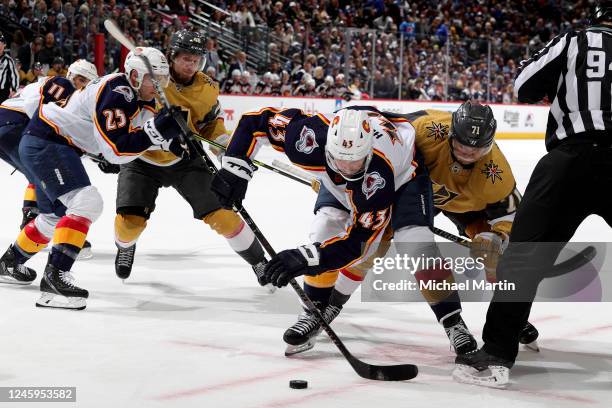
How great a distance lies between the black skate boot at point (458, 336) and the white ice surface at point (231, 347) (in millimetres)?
93

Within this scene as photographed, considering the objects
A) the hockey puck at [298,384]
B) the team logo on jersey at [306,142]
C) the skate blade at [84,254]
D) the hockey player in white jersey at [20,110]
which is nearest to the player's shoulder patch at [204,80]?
the hockey player in white jersey at [20,110]

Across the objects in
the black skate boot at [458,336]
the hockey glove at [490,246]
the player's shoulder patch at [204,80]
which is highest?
the player's shoulder patch at [204,80]

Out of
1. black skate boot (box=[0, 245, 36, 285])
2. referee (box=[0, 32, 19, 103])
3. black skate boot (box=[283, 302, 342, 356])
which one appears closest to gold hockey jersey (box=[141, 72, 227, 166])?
black skate boot (box=[0, 245, 36, 285])

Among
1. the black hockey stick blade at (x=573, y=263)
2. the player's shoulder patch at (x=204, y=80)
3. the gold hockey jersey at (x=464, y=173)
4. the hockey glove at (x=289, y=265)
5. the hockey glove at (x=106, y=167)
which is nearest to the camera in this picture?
the hockey glove at (x=289, y=265)

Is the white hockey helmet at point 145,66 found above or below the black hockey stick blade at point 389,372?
above

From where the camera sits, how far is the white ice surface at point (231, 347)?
271cm

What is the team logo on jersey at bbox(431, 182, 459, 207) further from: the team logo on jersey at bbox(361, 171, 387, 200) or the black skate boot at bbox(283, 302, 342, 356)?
the black skate boot at bbox(283, 302, 342, 356)

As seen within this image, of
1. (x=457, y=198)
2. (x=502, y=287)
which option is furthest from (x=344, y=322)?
(x=502, y=287)

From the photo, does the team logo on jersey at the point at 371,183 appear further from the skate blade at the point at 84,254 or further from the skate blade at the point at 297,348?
the skate blade at the point at 84,254

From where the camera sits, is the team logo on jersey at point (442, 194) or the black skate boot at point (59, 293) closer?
the team logo on jersey at point (442, 194)

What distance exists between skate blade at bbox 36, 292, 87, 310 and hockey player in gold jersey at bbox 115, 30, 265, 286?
0.59 m

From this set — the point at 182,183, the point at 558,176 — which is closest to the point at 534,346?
the point at 558,176

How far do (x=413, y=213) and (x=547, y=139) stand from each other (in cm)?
53

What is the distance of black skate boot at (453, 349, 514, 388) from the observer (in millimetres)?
2816
